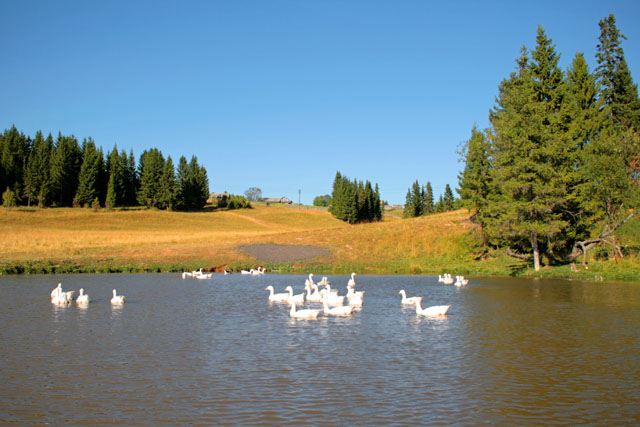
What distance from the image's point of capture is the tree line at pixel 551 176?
135 feet

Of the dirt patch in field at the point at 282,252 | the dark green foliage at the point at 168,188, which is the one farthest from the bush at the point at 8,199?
the dirt patch in field at the point at 282,252

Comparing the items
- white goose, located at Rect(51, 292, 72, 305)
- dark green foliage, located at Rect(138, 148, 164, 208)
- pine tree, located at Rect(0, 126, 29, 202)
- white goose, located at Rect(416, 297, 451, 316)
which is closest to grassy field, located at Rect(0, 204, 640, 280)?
white goose, located at Rect(416, 297, 451, 316)

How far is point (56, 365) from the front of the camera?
13.4m

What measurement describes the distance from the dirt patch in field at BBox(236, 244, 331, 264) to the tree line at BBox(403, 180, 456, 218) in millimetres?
110725

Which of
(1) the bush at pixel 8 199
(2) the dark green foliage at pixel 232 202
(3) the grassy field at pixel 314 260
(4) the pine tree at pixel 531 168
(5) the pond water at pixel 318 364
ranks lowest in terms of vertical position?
(5) the pond water at pixel 318 364

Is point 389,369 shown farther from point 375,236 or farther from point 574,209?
point 375,236

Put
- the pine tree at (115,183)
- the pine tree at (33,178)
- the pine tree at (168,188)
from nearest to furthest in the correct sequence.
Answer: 1. the pine tree at (33,178)
2. the pine tree at (115,183)
3. the pine tree at (168,188)

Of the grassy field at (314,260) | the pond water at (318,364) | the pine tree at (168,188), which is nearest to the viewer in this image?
the pond water at (318,364)

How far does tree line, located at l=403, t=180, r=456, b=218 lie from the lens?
165 metres

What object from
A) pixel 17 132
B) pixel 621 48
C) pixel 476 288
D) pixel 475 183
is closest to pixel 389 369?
pixel 476 288

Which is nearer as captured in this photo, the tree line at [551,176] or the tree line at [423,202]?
the tree line at [551,176]

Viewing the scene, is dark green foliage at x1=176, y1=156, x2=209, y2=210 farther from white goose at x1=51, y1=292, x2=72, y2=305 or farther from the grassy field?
white goose at x1=51, y1=292, x2=72, y2=305

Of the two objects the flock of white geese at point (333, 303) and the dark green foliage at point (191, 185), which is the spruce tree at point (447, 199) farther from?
the flock of white geese at point (333, 303)

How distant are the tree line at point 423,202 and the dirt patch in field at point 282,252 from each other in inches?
4359
